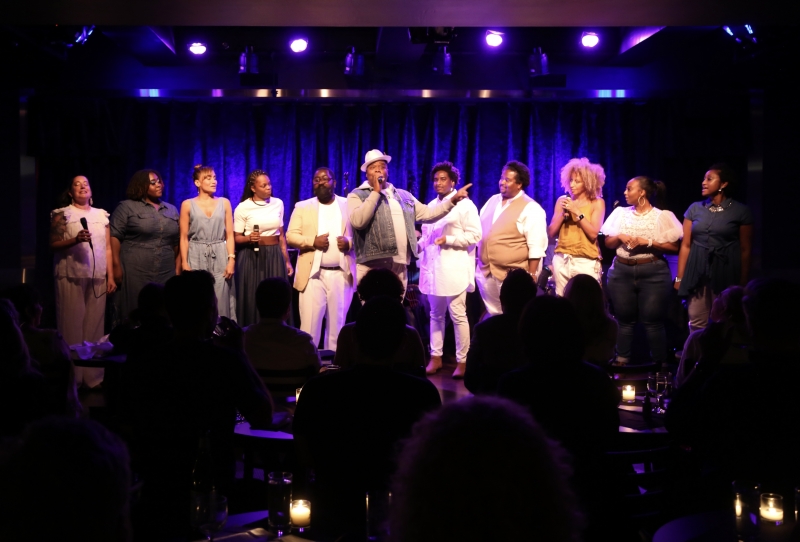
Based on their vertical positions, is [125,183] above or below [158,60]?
below

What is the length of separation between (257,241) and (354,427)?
460cm

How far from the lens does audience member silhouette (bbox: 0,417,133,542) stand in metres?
1.11

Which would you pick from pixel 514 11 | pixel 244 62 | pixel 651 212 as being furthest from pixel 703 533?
pixel 244 62

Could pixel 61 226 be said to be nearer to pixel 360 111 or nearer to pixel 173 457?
pixel 360 111

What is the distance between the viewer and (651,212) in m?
6.64

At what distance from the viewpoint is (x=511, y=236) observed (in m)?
6.55

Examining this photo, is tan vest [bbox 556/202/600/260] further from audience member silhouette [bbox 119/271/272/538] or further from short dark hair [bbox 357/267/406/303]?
audience member silhouette [bbox 119/271/272/538]

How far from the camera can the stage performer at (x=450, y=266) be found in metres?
6.57

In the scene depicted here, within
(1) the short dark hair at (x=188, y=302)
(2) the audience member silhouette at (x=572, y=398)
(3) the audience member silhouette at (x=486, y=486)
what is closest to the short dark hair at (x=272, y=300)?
(1) the short dark hair at (x=188, y=302)

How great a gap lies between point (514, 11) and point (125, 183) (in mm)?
4499

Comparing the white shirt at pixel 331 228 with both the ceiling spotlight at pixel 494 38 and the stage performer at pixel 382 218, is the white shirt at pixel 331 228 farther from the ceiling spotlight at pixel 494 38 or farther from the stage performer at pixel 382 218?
the ceiling spotlight at pixel 494 38

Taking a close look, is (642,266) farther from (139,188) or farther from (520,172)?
(139,188)

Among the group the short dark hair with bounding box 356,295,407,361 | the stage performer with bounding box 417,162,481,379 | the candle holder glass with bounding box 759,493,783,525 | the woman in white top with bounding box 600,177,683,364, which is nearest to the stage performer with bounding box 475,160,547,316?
the stage performer with bounding box 417,162,481,379

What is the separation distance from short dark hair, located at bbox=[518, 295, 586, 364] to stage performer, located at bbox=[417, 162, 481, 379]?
13.2 feet
